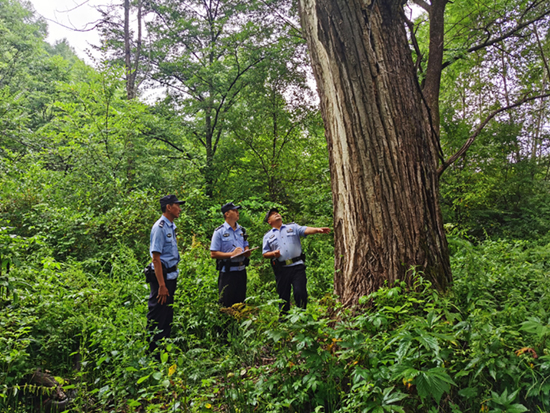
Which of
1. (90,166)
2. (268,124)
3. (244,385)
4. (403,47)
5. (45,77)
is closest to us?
(244,385)

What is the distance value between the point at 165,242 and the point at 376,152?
265cm

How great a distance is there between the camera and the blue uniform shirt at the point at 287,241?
462 cm

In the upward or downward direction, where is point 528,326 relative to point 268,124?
downward

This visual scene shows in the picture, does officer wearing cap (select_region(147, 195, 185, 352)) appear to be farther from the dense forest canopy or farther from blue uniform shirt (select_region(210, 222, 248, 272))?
blue uniform shirt (select_region(210, 222, 248, 272))

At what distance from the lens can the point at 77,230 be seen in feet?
23.9

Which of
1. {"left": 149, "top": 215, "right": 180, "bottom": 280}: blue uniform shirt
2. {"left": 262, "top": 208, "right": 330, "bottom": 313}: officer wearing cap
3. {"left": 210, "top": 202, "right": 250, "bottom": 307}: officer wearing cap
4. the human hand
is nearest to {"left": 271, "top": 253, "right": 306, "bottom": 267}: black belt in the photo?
{"left": 262, "top": 208, "right": 330, "bottom": 313}: officer wearing cap

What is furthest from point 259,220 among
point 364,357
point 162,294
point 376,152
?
point 364,357

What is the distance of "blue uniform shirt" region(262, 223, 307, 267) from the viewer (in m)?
4.62

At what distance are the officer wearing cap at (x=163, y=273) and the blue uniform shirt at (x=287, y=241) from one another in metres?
1.39

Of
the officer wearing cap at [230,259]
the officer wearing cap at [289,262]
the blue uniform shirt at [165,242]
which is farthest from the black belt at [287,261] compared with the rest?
the blue uniform shirt at [165,242]

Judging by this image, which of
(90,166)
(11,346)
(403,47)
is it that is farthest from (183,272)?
(90,166)

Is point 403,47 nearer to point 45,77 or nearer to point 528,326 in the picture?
point 528,326

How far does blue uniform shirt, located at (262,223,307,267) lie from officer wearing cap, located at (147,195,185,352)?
1.39 m

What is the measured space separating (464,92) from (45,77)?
21922 mm
